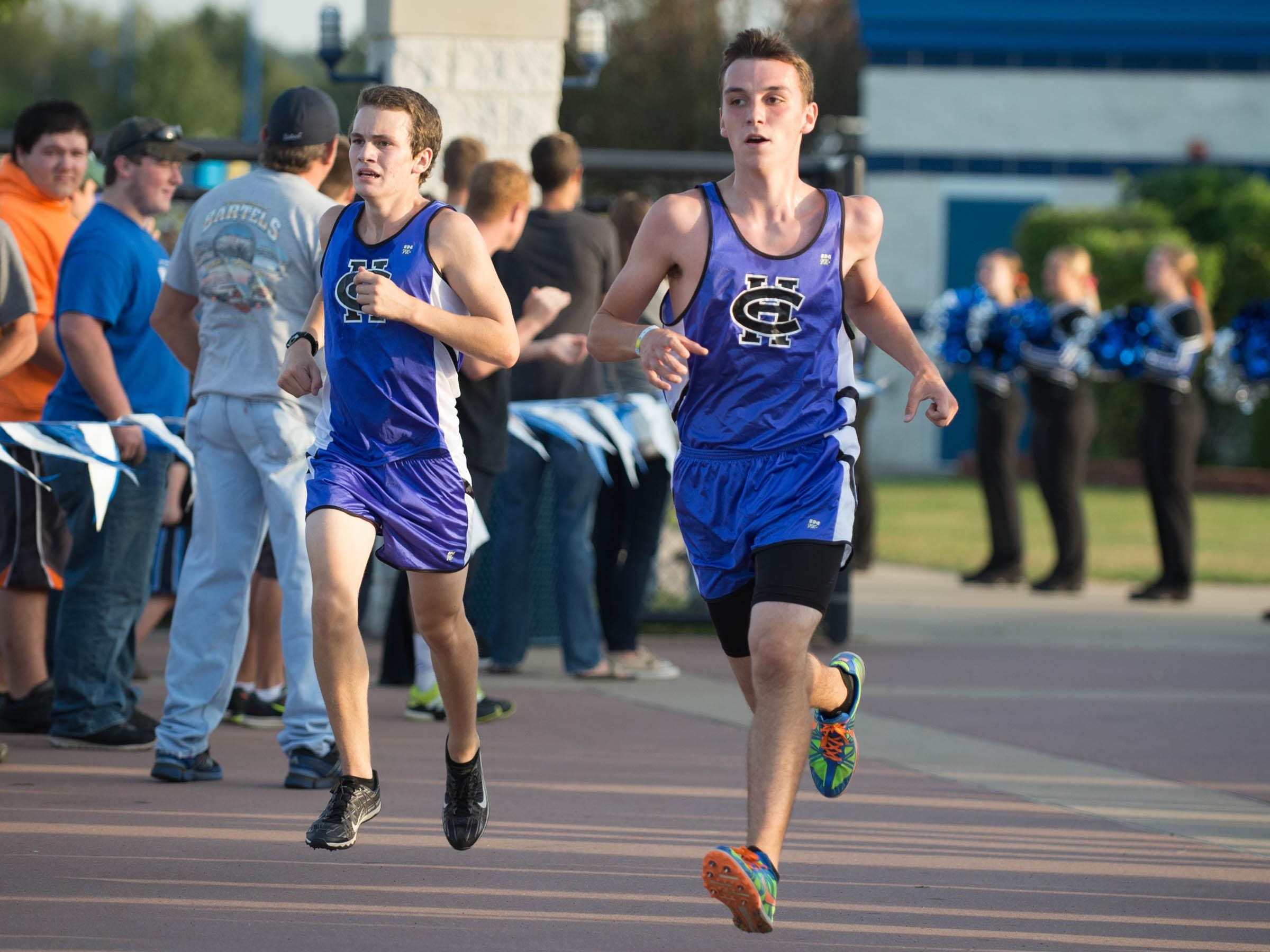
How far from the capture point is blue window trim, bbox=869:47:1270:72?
29.2 metres

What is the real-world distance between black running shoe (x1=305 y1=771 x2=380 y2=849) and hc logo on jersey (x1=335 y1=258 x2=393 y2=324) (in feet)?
4.30

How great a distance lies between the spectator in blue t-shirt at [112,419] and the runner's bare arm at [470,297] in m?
1.83

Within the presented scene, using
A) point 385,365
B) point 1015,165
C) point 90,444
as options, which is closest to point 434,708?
point 90,444

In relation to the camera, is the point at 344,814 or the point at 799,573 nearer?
the point at 799,573

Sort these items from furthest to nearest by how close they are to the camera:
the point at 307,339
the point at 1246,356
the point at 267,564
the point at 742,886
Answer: the point at 1246,356 < the point at 267,564 < the point at 307,339 < the point at 742,886

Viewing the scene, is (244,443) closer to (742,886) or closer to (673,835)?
(673,835)

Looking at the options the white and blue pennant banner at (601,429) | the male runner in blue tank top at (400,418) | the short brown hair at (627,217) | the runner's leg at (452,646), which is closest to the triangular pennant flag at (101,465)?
the male runner in blue tank top at (400,418)

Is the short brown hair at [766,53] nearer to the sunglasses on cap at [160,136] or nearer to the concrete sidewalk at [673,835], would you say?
the concrete sidewalk at [673,835]

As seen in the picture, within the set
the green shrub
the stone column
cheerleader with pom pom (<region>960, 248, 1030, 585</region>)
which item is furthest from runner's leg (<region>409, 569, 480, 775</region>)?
the green shrub

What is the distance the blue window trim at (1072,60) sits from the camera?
2920 centimetres

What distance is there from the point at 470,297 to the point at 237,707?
2964mm

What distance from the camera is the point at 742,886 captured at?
13.8ft

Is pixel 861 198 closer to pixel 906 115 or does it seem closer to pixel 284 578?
pixel 284 578

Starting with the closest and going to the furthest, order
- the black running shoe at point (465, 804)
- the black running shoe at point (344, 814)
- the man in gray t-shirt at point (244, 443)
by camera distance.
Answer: the black running shoe at point (344, 814)
the black running shoe at point (465, 804)
the man in gray t-shirt at point (244, 443)
